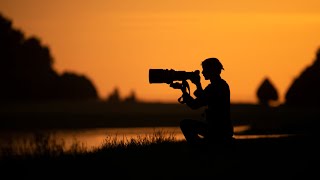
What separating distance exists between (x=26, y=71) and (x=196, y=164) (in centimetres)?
9391

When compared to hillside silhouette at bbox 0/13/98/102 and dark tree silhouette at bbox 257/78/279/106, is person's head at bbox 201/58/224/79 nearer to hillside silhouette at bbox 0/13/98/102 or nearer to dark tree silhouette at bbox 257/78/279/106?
dark tree silhouette at bbox 257/78/279/106

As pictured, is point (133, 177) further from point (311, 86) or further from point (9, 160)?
point (311, 86)

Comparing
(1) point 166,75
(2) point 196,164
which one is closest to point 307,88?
(1) point 166,75

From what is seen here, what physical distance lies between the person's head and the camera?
1.70 feet

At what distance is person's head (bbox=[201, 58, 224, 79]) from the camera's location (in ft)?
53.8

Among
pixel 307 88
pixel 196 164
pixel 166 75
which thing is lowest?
pixel 196 164

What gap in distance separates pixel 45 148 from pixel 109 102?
128 metres

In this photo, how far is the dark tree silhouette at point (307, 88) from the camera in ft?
233

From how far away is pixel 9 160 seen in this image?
19.2 metres

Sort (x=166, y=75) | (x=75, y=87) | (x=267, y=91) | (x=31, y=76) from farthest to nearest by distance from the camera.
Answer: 1. (x=75, y=87)
2. (x=31, y=76)
3. (x=267, y=91)
4. (x=166, y=75)

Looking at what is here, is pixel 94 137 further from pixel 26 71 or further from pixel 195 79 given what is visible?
pixel 26 71

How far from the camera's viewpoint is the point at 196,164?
1636 centimetres

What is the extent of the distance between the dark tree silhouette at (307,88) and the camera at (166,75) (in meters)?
55.2

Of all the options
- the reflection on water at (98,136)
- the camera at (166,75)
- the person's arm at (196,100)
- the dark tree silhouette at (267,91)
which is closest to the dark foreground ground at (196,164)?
the person's arm at (196,100)
